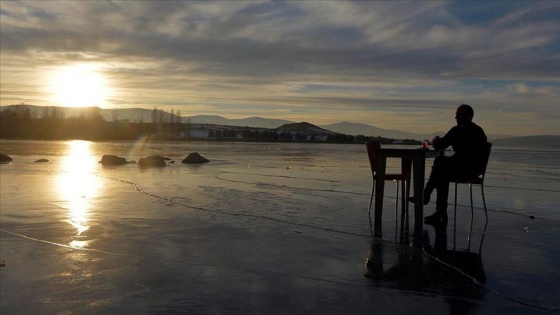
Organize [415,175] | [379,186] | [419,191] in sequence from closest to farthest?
1. [419,191]
2. [415,175]
3. [379,186]

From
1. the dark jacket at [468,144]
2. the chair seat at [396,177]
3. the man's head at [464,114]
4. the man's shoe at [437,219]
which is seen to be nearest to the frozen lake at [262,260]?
the man's shoe at [437,219]

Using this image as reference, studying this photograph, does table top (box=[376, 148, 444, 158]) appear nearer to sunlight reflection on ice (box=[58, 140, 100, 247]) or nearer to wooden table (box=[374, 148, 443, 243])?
wooden table (box=[374, 148, 443, 243])

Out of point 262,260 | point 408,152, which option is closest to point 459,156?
point 408,152

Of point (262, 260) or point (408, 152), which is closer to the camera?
point (262, 260)

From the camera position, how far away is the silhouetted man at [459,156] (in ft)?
22.9

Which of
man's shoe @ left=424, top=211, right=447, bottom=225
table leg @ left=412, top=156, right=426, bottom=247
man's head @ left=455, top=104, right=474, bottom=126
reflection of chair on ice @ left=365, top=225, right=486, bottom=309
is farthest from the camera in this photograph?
man's head @ left=455, top=104, right=474, bottom=126

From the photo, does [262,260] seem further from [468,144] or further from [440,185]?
[468,144]

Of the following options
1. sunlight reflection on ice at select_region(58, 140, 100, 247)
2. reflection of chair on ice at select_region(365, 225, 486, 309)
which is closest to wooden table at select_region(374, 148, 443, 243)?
reflection of chair on ice at select_region(365, 225, 486, 309)

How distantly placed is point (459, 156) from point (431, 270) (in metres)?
3.09

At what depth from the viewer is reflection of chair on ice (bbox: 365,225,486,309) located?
3.86 metres

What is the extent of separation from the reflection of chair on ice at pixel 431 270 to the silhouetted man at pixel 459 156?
1433mm

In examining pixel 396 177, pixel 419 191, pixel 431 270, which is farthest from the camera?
pixel 396 177

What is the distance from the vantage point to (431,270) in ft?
14.5

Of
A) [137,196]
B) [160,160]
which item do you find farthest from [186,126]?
[137,196]
